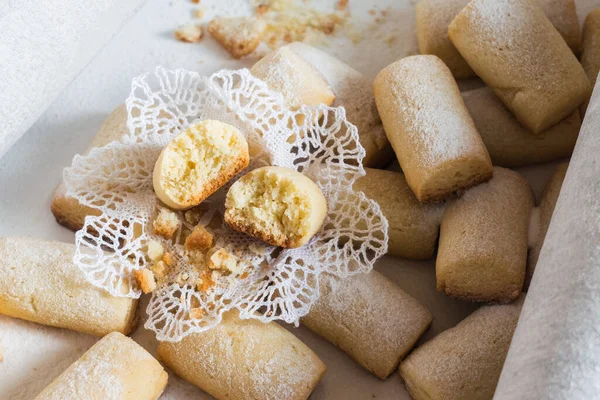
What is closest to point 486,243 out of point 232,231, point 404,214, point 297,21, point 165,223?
point 404,214

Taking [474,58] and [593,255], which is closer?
[593,255]

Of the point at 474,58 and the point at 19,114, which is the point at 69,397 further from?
the point at 474,58

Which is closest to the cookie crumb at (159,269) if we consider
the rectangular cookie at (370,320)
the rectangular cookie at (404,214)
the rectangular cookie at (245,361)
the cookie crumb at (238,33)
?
the rectangular cookie at (245,361)

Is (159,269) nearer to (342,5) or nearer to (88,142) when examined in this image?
(88,142)

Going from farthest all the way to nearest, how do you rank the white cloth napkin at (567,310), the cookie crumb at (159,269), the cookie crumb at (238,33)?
the cookie crumb at (238,33) < the cookie crumb at (159,269) < the white cloth napkin at (567,310)

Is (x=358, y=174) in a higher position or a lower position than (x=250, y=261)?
higher

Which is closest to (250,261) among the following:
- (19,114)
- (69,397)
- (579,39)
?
(69,397)

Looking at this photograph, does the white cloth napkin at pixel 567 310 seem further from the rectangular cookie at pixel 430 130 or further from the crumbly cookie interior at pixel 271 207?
the crumbly cookie interior at pixel 271 207
